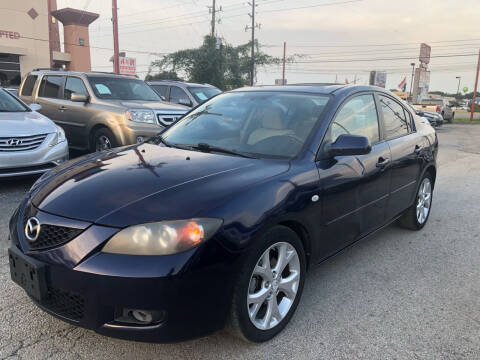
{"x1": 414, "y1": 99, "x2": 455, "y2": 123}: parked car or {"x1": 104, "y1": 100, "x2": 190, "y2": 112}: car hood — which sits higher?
{"x1": 104, "y1": 100, "x2": 190, "y2": 112}: car hood

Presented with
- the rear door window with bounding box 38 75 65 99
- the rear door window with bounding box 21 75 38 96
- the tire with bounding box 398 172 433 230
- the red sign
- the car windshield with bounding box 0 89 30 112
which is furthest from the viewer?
the red sign

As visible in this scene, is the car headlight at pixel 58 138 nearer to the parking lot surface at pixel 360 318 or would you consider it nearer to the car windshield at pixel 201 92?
the parking lot surface at pixel 360 318

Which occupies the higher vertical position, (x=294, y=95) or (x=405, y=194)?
(x=294, y=95)

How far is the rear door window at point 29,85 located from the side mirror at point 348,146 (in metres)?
8.08

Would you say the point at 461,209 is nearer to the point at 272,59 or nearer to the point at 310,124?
the point at 310,124

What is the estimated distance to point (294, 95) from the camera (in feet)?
11.7

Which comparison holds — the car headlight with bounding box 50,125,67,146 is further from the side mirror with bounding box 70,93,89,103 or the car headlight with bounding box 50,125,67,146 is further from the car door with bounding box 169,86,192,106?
the car door with bounding box 169,86,192,106

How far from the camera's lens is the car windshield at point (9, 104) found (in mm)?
6492

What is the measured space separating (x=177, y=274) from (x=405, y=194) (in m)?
3.00

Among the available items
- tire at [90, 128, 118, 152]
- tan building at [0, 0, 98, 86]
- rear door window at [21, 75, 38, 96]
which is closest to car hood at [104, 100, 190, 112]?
tire at [90, 128, 118, 152]

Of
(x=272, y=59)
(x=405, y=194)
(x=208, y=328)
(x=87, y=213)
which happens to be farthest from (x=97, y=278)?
(x=272, y=59)

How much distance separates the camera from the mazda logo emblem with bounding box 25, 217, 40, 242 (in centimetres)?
231

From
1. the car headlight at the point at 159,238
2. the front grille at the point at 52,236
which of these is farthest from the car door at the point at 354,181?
the front grille at the point at 52,236

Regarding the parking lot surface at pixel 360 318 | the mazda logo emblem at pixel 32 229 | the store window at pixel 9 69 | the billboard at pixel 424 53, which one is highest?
the billboard at pixel 424 53
